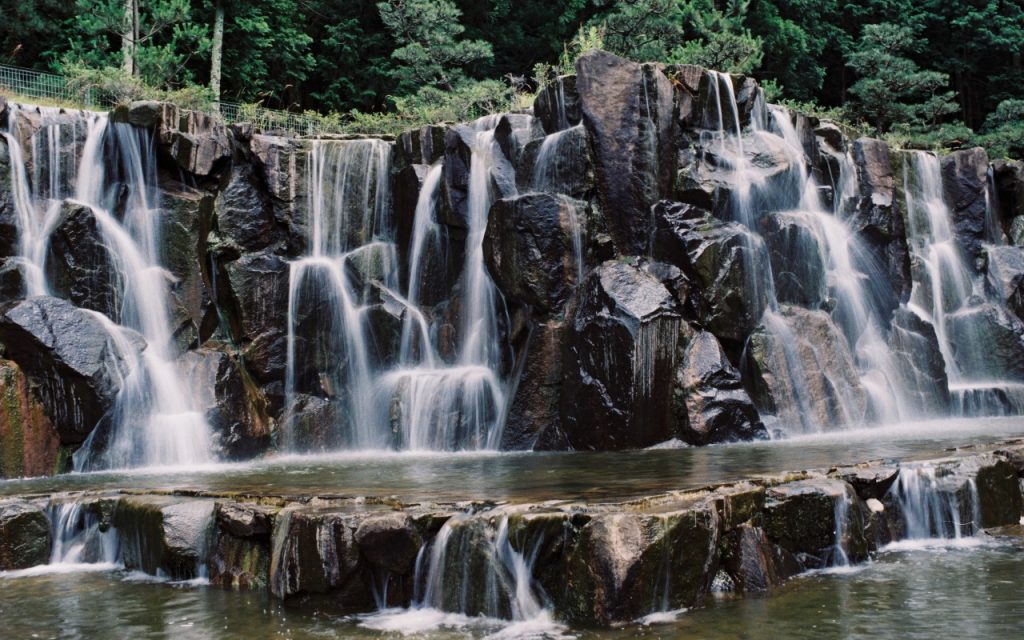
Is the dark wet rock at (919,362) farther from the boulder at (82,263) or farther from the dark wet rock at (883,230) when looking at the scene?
the boulder at (82,263)

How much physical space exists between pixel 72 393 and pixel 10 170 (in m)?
4.22

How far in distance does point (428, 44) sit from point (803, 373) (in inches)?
669

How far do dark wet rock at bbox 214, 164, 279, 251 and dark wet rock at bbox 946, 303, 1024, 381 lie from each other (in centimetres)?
1435

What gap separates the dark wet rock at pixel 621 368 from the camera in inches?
513

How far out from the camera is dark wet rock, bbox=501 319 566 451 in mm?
13852

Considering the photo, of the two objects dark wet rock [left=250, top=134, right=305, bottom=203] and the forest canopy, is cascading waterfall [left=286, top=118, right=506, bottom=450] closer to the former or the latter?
dark wet rock [left=250, top=134, right=305, bottom=203]

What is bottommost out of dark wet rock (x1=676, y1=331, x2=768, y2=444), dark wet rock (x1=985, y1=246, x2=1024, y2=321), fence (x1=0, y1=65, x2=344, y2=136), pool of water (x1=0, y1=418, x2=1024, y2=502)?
pool of water (x1=0, y1=418, x2=1024, y2=502)

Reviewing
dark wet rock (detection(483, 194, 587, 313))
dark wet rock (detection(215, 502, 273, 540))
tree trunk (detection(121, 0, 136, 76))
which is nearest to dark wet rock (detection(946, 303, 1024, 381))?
dark wet rock (detection(483, 194, 587, 313))

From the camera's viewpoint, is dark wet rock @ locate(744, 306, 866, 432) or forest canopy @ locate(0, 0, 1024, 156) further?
forest canopy @ locate(0, 0, 1024, 156)

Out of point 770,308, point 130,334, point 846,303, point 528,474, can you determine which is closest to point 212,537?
point 528,474

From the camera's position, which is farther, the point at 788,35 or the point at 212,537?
the point at 788,35

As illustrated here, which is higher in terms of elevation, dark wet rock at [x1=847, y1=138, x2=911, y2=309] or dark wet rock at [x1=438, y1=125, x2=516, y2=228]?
dark wet rock at [x1=438, y1=125, x2=516, y2=228]

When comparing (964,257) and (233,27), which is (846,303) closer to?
(964,257)

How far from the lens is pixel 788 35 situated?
31031mm
